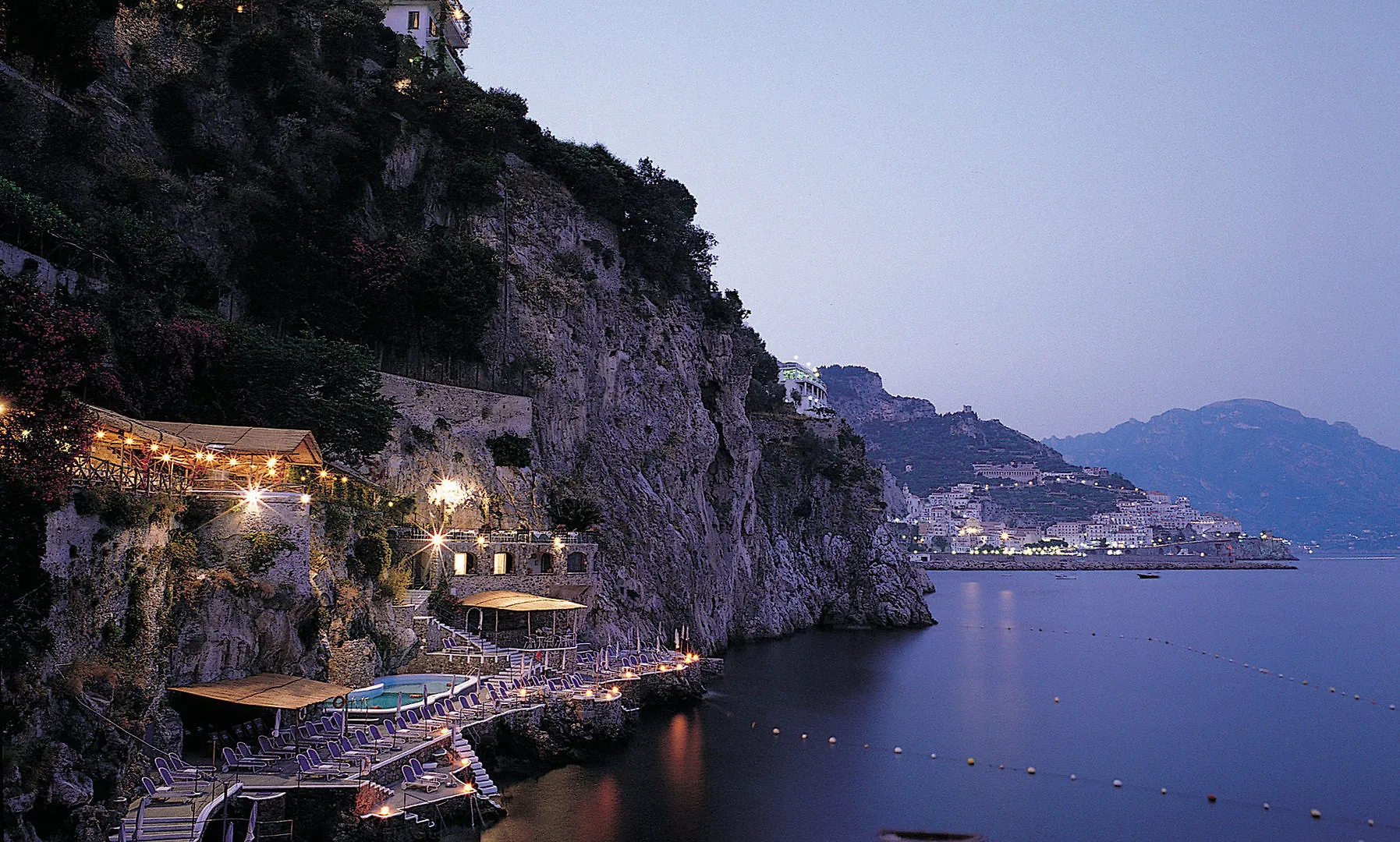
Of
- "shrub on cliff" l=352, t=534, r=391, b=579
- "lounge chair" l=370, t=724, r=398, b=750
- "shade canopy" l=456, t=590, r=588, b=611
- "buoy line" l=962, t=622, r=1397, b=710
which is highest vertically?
"shrub on cliff" l=352, t=534, r=391, b=579

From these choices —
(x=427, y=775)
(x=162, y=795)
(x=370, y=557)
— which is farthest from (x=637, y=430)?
(x=162, y=795)

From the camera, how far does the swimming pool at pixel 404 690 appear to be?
23.8 metres

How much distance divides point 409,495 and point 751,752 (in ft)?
49.2

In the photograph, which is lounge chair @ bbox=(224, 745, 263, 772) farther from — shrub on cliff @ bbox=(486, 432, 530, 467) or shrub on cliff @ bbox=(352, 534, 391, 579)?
shrub on cliff @ bbox=(486, 432, 530, 467)

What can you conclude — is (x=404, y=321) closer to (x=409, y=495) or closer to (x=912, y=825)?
(x=409, y=495)

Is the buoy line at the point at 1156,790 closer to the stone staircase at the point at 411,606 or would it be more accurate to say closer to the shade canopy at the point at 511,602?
the shade canopy at the point at 511,602

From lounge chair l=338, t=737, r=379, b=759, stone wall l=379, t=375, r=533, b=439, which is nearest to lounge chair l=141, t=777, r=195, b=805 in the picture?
lounge chair l=338, t=737, r=379, b=759

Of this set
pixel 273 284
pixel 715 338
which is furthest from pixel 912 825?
pixel 715 338

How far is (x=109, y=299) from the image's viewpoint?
27469mm

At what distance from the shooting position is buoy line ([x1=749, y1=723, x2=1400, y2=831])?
89.6 feet

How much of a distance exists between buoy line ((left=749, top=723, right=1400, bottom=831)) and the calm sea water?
0.37ft

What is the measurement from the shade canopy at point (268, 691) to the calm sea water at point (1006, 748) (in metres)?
5.20

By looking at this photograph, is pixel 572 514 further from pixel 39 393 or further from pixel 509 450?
pixel 39 393

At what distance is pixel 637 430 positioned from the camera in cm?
4766
